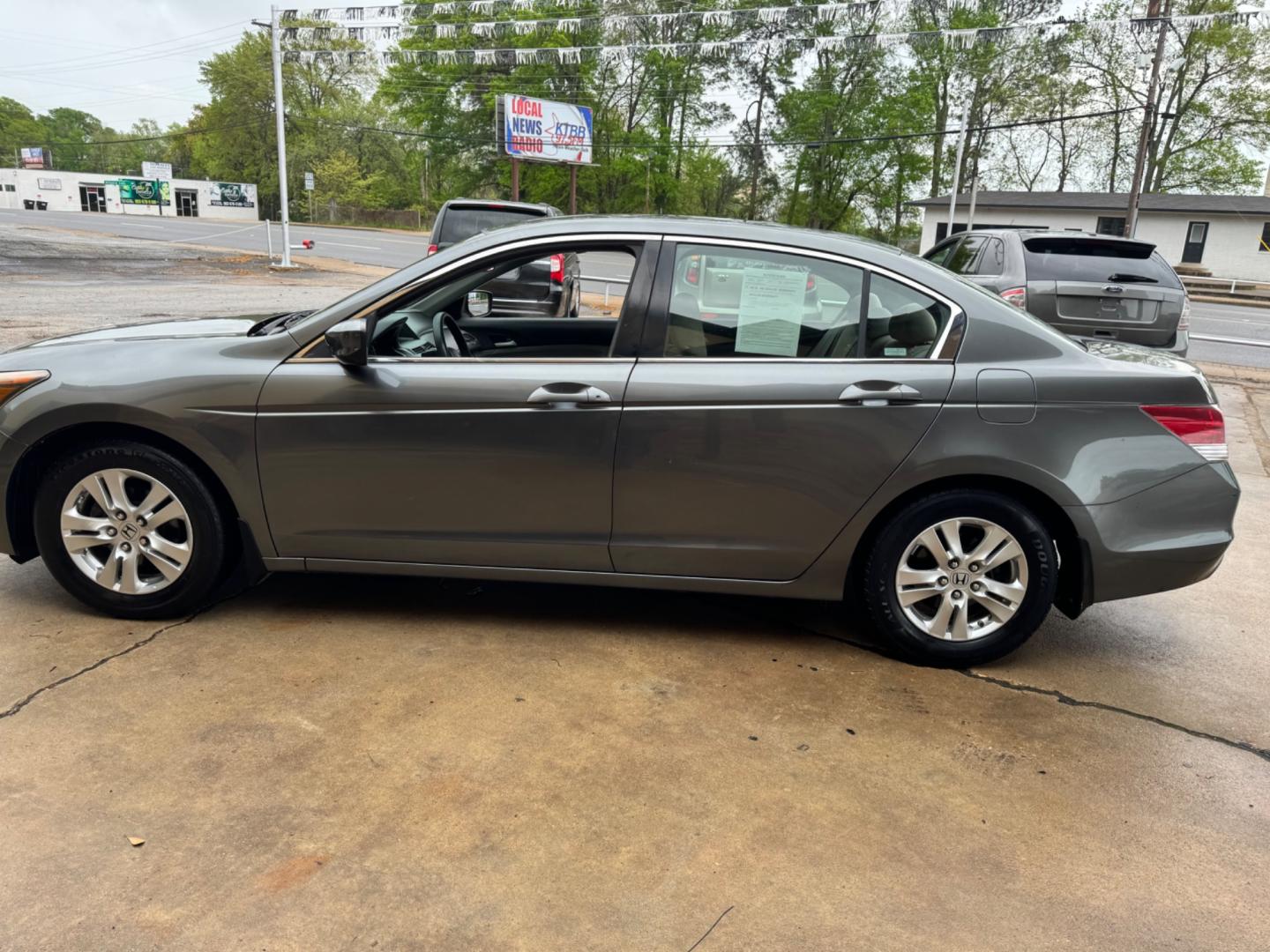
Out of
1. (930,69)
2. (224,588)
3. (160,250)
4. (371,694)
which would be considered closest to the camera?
(371,694)

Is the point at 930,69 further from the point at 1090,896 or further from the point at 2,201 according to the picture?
the point at 2,201

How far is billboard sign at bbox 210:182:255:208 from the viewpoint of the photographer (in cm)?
7306

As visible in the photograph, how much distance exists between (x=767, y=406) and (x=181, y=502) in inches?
89.5

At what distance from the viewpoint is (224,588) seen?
4074mm

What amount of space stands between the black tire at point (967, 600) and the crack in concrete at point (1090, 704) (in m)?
0.08

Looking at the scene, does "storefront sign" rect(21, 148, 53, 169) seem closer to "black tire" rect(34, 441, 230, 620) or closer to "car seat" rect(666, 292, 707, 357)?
"black tire" rect(34, 441, 230, 620)

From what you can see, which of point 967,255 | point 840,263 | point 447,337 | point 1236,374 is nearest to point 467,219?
point 967,255

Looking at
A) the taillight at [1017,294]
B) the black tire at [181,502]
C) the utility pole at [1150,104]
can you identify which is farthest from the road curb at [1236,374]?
the black tire at [181,502]

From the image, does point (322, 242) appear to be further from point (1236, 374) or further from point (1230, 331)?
point (1236, 374)

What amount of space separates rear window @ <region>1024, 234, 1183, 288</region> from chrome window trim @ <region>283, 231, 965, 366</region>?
5306mm

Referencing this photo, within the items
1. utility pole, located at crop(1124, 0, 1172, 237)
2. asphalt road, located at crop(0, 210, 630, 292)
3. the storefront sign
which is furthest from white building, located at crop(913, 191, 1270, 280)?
the storefront sign

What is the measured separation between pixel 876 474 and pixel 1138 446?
0.96 m

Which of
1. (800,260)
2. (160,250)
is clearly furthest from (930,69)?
(800,260)

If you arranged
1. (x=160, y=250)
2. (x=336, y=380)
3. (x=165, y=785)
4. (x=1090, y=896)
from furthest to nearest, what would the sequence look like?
1. (x=160, y=250)
2. (x=336, y=380)
3. (x=165, y=785)
4. (x=1090, y=896)
